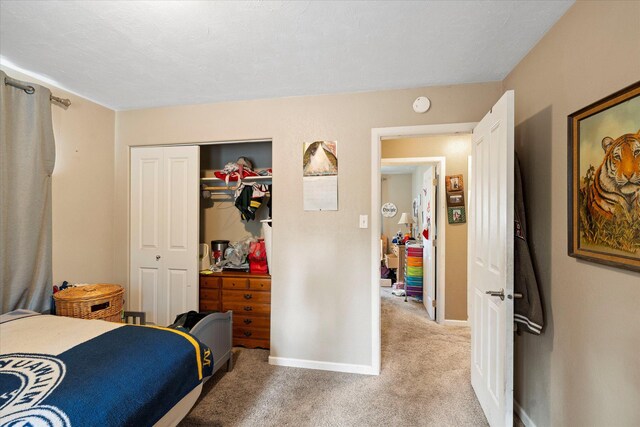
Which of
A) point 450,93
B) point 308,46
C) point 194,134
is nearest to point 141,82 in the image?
point 194,134

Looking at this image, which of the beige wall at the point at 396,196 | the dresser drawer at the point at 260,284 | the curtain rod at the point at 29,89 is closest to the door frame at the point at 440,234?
the dresser drawer at the point at 260,284

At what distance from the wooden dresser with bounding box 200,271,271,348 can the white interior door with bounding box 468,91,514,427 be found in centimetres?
178

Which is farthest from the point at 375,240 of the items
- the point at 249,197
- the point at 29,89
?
the point at 29,89

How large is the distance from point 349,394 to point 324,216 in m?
1.40

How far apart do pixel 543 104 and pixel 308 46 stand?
143 cm

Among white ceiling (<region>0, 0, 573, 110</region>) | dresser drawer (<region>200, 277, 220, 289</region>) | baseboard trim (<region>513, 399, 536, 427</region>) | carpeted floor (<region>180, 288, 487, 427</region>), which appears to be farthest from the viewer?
dresser drawer (<region>200, 277, 220, 289</region>)

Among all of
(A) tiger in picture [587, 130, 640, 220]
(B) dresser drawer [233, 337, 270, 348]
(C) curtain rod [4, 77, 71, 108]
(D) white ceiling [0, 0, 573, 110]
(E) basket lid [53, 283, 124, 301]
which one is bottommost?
(B) dresser drawer [233, 337, 270, 348]

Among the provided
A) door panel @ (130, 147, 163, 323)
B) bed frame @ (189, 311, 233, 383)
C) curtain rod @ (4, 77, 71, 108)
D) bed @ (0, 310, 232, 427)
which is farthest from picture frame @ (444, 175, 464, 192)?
curtain rod @ (4, 77, 71, 108)

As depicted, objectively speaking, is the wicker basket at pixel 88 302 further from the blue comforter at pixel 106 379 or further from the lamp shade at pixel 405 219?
the lamp shade at pixel 405 219

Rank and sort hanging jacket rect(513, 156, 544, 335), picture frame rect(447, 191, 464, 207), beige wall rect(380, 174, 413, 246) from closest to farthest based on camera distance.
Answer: hanging jacket rect(513, 156, 544, 335) < picture frame rect(447, 191, 464, 207) < beige wall rect(380, 174, 413, 246)

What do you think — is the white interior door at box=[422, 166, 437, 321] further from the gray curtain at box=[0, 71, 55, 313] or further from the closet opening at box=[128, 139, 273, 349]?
the gray curtain at box=[0, 71, 55, 313]

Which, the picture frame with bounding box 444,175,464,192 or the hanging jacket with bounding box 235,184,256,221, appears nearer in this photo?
the hanging jacket with bounding box 235,184,256,221

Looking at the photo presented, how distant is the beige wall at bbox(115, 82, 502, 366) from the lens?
2.40 metres

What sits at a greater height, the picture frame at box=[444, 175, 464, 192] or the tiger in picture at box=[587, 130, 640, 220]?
the picture frame at box=[444, 175, 464, 192]
